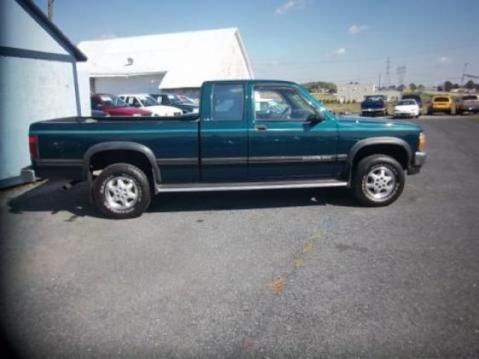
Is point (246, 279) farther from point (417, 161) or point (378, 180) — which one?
point (417, 161)

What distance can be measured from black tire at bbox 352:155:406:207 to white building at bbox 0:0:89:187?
6368mm

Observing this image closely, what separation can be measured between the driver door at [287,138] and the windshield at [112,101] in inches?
525

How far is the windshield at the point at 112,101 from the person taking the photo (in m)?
16.6

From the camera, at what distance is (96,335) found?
8.63 ft

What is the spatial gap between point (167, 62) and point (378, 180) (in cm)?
3111

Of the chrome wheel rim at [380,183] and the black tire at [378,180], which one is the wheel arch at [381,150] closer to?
the black tire at [378,180]

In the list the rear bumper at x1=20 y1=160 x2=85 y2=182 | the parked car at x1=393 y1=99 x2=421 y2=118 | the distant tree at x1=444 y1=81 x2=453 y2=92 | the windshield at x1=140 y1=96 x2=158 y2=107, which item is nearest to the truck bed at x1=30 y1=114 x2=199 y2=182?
the rear bumper at x1=20 y1=160 x2=85 y2=182

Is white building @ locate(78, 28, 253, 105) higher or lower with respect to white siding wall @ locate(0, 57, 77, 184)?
higher

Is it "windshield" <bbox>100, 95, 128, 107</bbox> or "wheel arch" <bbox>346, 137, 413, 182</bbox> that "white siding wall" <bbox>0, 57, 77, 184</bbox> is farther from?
"windshield" <bbox>100, 95, 128, 107</bbox>

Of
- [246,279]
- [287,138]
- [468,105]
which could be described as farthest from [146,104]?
[468,105]

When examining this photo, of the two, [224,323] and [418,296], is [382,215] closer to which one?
[418,296]

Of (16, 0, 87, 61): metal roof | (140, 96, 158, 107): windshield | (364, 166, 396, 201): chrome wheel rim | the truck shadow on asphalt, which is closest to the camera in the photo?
(364, 166, 396, 201): chrome wheel rim

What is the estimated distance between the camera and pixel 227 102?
16.9 feet

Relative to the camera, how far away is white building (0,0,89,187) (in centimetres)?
652
